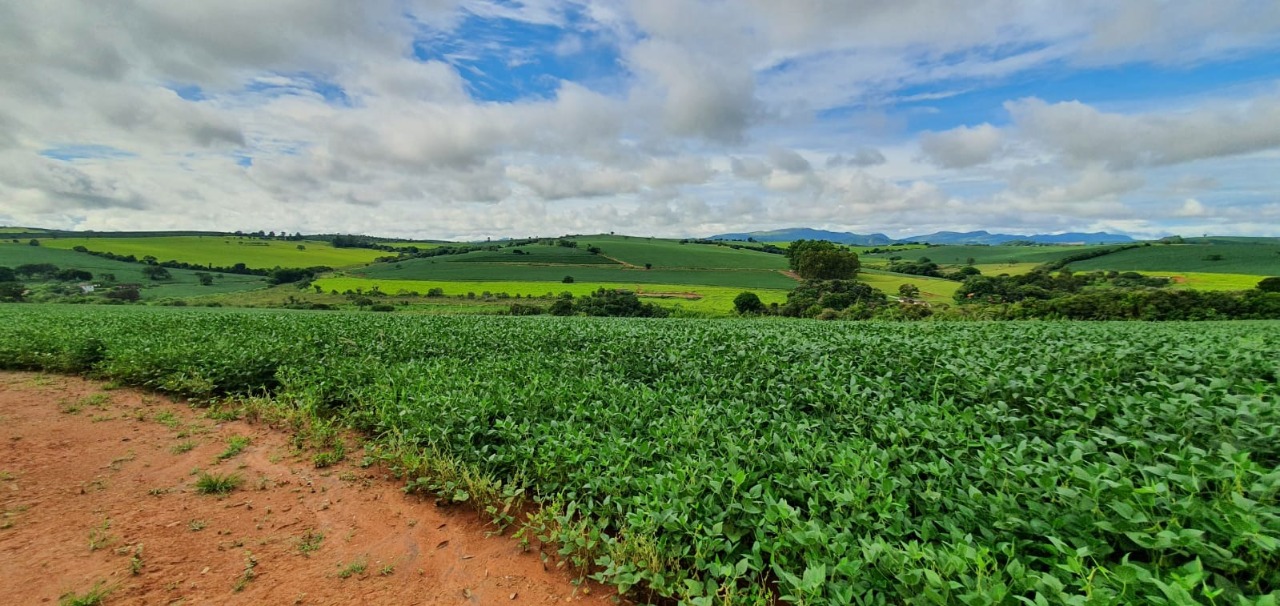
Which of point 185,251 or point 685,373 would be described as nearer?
point 685,373

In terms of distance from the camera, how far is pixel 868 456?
451 centimetres

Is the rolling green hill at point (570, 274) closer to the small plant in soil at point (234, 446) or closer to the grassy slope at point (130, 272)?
the grassy slope at point (130, 272)

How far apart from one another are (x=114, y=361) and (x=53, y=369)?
295cm

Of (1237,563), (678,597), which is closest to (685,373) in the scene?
(678,597)

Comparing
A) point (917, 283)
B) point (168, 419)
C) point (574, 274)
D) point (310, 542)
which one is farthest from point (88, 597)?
point (917, 283)

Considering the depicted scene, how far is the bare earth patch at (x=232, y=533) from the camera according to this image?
4.42 m

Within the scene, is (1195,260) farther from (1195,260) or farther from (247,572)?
(247,572)

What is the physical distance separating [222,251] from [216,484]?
12531cm

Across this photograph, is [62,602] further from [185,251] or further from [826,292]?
[185,251]

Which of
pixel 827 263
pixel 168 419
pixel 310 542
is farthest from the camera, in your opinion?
pixel 827 263

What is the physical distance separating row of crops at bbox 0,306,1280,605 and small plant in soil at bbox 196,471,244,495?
1.92 metres

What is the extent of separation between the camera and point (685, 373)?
926 centimetres

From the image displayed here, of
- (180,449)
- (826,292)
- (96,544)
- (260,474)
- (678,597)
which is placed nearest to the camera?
(678,597)

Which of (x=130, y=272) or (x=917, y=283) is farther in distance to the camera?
(x=130, y=272)
